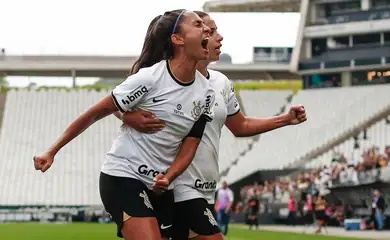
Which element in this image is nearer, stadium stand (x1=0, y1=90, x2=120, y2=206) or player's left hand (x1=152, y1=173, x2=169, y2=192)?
player's left hand (x1=152, y1=173, x2=169, y2=192)

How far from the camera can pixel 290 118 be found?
803cm

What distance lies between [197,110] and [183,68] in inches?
12.2

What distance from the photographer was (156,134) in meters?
7.02

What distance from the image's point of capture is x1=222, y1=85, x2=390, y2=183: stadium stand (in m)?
49.9

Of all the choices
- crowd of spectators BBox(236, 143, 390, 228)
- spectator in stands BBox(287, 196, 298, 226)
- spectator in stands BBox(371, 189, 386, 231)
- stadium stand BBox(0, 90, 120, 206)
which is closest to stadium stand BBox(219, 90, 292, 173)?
stadium stand BBox(0, 90, 120, 206)

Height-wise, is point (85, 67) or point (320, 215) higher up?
point (85, 67)

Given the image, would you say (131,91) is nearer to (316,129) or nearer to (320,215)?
(320,215)

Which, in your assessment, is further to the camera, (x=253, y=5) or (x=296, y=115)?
(x=253, y=5)

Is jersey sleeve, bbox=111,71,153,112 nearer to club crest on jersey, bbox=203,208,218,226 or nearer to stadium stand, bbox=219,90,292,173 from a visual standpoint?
club crest on jersey, bbox=203,208,218,226

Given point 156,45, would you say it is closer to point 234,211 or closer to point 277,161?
point 234,211

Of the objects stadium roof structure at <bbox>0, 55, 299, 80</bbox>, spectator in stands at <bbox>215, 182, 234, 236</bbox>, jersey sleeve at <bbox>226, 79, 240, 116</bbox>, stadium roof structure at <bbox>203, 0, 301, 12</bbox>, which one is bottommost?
spectator in stands at <bbox>215, 182, 234, 236</bbox>

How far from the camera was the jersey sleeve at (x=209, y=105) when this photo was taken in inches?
284

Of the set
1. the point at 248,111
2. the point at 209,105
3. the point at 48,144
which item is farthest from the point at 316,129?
the point at 209,105

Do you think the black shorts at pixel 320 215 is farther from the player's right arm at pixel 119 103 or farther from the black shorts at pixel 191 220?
the player's right arm at pixel 119 103
